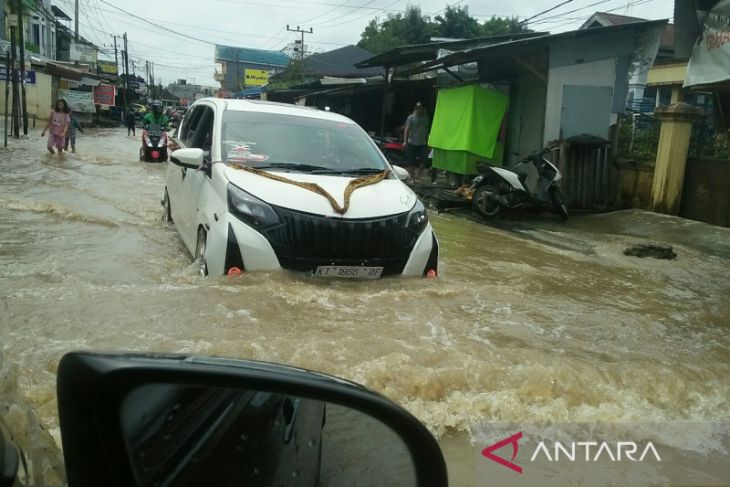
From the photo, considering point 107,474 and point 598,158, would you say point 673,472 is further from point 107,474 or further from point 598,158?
point 598,158

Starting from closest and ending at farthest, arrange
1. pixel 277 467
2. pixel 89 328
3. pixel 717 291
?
pixel 277 467, pixel 89 328, pixel 717 291

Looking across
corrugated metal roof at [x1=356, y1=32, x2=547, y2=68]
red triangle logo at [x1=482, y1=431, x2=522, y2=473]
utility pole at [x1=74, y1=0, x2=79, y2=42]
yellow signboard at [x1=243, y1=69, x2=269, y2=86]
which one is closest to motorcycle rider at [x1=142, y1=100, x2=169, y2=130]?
corrugated metal roof at [x1=356, y1=32, x2=547, y2=68]

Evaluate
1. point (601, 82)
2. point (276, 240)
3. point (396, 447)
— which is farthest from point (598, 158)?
point (396, 447)

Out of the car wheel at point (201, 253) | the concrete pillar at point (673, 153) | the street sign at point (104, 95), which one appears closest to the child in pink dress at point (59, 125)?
the car wheel at point (201, 253)

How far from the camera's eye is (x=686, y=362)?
166 inches

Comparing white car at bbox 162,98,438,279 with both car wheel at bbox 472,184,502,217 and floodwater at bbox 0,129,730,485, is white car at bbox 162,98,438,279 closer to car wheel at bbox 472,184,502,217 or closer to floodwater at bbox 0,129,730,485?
floodwater at bbox 0,129,730,485

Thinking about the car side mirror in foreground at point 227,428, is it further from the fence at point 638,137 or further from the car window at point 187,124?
the fence at point 638,137

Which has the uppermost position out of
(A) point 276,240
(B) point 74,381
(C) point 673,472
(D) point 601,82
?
(D) point 601,82

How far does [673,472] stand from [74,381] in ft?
8.90

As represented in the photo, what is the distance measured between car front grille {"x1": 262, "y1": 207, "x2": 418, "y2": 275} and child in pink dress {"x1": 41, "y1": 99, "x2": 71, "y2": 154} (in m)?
14.2

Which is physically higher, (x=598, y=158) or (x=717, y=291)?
(x=598, y=158)

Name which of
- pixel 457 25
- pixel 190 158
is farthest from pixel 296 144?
pixel 457 25

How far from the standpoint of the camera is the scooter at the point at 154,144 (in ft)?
54.5

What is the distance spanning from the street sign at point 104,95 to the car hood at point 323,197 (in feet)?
125
